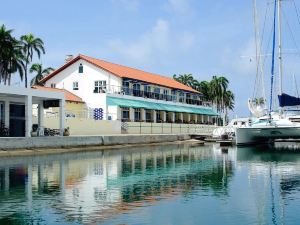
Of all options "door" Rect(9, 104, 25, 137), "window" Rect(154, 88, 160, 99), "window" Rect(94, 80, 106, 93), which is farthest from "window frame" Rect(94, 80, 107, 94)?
"door" Rect(9, 104, 25, 137)

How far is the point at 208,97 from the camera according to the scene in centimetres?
11506

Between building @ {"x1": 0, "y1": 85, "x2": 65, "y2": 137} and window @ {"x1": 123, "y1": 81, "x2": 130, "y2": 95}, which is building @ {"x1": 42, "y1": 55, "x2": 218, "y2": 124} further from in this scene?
building @ {"x1": 0, "y1": 85, "x2": 65, "y2": 137}

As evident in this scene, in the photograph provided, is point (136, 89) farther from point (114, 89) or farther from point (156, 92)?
point (156, 92)

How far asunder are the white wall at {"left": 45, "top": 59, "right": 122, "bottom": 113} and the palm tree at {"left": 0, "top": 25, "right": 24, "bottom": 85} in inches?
216

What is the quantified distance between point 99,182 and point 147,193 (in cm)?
404

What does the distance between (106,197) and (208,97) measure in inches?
3847

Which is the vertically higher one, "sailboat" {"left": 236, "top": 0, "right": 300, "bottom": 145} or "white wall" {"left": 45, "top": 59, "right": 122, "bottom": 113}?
"white wall" {"left": 45, "top": 59, "right": 122, "bottom": 113}

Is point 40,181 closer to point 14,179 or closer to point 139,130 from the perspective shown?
point 14,179

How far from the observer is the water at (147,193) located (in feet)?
50.0

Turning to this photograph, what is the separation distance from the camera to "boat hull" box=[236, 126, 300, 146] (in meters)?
47.1

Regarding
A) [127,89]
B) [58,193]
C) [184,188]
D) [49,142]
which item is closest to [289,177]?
[184,188]

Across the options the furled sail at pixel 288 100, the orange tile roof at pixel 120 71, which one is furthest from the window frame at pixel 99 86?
the furled sail at pixel 288 100

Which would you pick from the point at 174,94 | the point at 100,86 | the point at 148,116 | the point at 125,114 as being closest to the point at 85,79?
the point at 100,86

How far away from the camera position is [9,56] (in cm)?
6169
